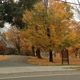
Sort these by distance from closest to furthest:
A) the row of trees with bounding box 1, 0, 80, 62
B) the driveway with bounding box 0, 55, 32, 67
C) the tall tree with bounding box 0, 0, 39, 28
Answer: the tall tree with bounding box 0, 0, 39, 28 < the driveway with bounding box 0, 55, 32, 67 < the row of trees with bounding box 1, 0, 80, 62

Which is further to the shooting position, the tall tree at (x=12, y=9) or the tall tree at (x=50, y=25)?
the tall tree at (x=50, y=25)

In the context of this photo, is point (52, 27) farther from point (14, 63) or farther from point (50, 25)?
point (14, 63)

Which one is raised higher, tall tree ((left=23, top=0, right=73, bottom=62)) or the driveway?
tall tree ((left=23, top=0, right=73, bottom=62))

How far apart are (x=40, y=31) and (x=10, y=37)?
31.7 meters

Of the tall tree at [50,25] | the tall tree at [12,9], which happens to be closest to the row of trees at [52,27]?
the tall tree at [50,25]

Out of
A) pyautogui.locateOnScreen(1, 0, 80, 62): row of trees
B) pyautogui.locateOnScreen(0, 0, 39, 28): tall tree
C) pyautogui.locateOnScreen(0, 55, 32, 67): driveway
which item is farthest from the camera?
pyautogui.locateOnScreen(1, 0, 80, 62): row of trees

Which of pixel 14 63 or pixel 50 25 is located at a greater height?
pixel 50 25

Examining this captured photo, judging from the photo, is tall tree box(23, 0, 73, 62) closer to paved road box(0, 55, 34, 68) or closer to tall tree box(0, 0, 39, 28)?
paved road box(0, 55, 34, 68)

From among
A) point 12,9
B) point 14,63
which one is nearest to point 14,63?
point 14,63

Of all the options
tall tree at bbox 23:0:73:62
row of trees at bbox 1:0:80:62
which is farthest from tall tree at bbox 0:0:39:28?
tall tree at bbox 23:0:73:62

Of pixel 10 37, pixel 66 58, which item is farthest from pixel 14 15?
pixel 10 37

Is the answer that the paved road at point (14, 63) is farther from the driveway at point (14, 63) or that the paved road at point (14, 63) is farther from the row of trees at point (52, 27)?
the row of trees at point (52, 27)

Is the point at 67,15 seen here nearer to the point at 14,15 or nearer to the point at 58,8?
the point at 58,8

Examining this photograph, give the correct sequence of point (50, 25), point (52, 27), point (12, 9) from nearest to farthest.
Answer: point (12, 9), point (52, 27), point (50, 25)
